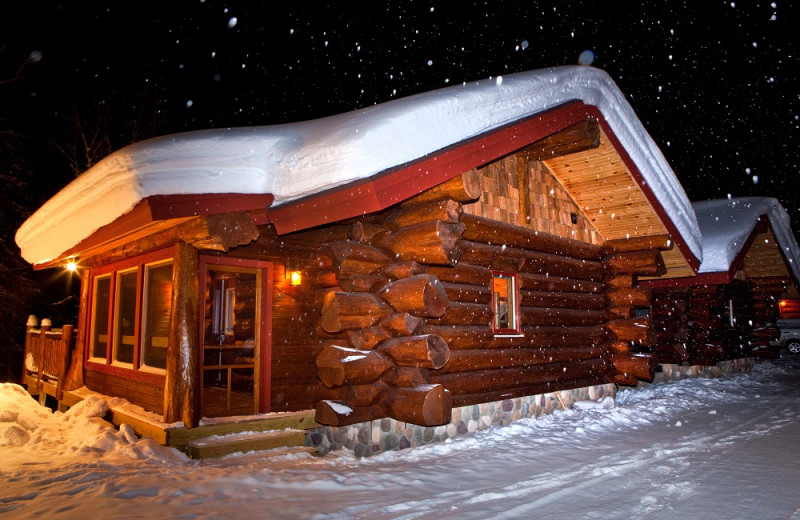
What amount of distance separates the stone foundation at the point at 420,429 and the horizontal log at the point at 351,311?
1425 millimetres

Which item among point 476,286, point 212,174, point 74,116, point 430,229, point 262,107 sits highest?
point 262,107

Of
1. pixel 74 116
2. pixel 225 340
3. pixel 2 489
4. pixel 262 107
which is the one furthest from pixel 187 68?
pixel 2 489

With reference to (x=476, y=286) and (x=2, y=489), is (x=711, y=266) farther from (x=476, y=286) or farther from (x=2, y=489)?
(x=2, y=489)

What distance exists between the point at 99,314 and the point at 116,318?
5.20 ft

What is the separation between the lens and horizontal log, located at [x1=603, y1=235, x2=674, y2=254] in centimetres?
1102

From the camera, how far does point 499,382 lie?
8727 millimetres

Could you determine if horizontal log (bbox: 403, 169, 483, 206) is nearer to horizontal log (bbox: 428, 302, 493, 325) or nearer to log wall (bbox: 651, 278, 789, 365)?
horizontal log (bbox: 428, 302, 493, 325)

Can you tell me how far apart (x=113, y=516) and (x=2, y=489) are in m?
1.85

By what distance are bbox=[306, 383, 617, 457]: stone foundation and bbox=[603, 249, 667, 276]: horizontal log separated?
10.9 feet

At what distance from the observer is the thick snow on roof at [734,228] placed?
46.5ft

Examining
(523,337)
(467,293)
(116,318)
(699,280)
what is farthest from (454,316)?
(699,280)

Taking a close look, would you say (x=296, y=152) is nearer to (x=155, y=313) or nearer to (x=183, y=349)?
(x=183, y=349)

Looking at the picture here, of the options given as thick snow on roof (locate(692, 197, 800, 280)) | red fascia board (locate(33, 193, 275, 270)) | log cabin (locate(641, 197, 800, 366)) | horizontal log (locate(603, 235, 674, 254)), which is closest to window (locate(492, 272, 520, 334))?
horizontal log (locate(603, 235, 674, 254))

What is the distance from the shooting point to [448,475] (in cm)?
590
